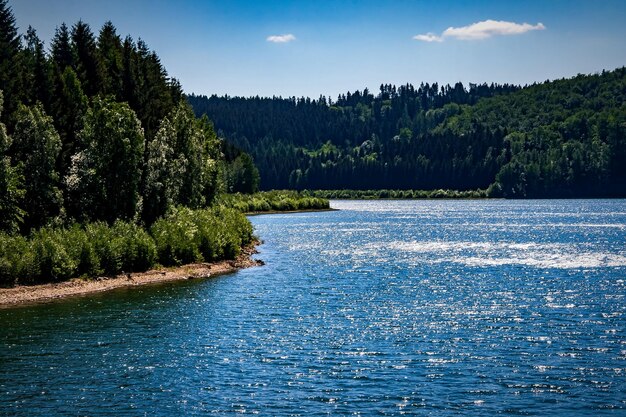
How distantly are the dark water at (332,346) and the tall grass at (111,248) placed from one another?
4.90 m

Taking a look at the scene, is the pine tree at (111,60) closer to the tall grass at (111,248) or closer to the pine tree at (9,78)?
the pine tree at (9,78)

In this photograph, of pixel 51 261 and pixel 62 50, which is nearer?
pixel 51 261

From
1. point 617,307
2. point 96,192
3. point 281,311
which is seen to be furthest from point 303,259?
point 617,307

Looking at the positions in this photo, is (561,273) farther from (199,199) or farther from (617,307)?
(199,199)

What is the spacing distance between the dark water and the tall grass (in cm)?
490

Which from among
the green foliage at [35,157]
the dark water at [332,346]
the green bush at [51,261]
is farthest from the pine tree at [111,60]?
the dark water at [332,346]

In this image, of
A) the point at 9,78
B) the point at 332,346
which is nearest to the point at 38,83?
the point at 9,78

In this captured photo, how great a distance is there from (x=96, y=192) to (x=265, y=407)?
47927 mm

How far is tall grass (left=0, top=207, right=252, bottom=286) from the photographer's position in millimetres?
56969

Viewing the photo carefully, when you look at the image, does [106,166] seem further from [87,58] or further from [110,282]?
[87,58]

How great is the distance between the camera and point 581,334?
42.9 metres

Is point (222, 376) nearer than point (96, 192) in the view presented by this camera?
Yes

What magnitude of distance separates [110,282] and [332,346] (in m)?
27.5

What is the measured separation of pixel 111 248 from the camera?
2495 inches
